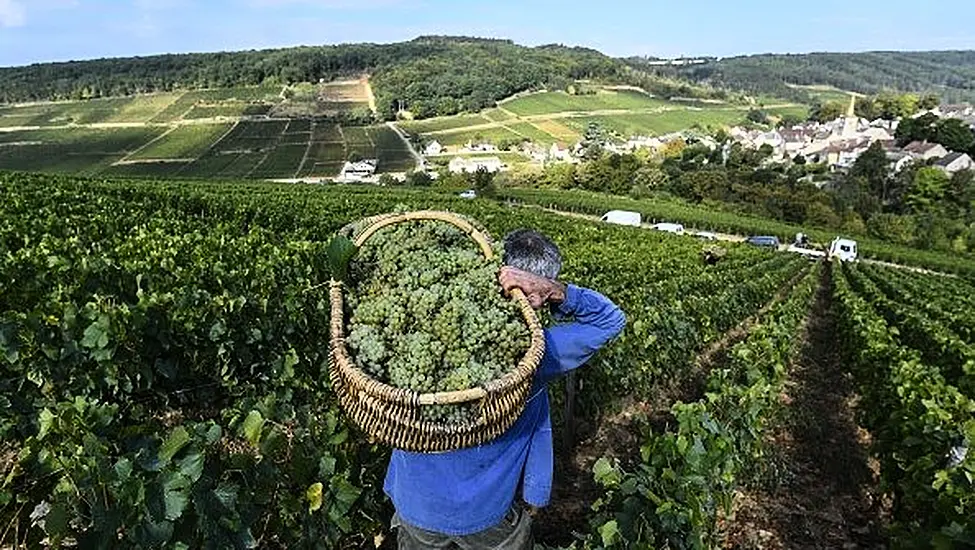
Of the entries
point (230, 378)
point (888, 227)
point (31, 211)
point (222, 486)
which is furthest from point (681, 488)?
point (888, 227)

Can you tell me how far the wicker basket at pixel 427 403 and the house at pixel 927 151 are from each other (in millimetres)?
110025

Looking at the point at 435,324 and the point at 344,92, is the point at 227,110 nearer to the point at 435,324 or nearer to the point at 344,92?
the point at 344,92

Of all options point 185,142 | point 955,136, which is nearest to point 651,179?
point 955,136

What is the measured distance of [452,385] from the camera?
8.41 feet

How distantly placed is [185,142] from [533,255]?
309 ft

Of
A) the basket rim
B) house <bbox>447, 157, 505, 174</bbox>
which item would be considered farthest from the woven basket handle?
house <bbox>447, 157, 505, 174</bbox>

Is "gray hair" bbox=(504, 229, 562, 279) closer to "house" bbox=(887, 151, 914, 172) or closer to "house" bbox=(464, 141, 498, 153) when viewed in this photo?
"house" bbox=(464, 141, 498, 153)

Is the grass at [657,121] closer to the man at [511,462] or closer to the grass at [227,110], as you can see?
the grass at [227,110]

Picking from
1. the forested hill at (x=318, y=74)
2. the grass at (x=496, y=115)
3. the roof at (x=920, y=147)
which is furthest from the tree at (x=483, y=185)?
the roof at (x=920, y=147)

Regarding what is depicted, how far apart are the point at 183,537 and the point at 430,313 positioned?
4.19ft

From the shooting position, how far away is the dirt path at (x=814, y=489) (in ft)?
20.3

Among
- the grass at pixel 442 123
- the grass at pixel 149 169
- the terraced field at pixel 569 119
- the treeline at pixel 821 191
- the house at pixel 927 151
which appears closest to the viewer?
the treeline at pixel 821 191

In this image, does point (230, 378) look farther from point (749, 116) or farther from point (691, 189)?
point (749, 116)

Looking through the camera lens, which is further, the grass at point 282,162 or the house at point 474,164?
the house at point 474,164
